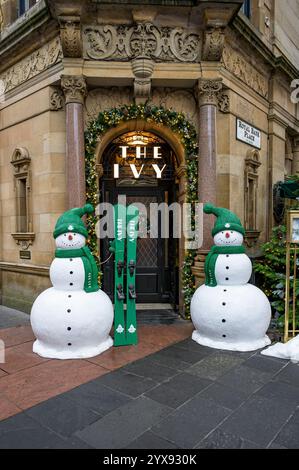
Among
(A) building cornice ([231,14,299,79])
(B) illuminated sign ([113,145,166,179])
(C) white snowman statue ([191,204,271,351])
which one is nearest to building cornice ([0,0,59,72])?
(B) illuminated sign ([113,145,166,179])

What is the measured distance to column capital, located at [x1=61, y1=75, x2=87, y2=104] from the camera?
6004 millimetres

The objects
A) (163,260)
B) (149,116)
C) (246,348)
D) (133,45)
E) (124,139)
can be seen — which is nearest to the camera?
(246,348)

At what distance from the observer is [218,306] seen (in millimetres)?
4832

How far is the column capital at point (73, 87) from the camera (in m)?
6.00

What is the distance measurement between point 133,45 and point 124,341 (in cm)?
546

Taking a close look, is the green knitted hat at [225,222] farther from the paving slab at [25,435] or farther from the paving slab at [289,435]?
the paving slab at [25,435]

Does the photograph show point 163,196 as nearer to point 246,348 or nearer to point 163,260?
point 163,260

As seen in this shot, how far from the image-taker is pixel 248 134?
7.30 metres

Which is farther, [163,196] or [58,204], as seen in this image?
[163,196]

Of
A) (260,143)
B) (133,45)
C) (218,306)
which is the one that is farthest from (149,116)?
(218,306)

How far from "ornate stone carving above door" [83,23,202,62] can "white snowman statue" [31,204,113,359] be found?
3.44 meters

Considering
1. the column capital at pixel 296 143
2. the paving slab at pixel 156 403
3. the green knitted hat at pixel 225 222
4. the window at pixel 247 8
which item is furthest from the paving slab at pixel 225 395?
the column capital at pixel 296 143

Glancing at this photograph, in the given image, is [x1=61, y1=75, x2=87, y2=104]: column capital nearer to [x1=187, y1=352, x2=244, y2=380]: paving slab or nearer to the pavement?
the pavement

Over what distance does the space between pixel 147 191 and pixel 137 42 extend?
3.09 metres
